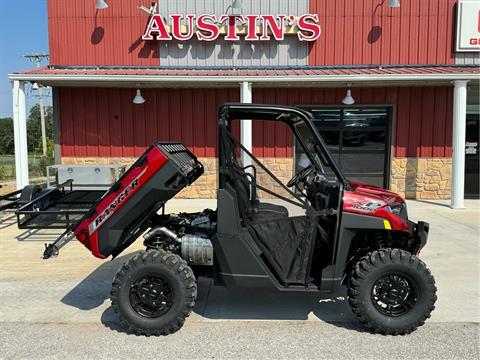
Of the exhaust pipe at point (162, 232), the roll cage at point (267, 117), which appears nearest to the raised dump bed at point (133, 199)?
the exhaust pipe at point (162, 232)

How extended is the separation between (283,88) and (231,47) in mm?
1735

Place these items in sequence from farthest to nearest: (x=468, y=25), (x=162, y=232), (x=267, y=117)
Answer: (x=468, y=25) → (x=267, y=117) → (x=162, y=232)

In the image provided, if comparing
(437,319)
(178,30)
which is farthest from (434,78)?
(437,319)

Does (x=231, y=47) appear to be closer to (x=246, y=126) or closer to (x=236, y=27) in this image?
(x=236, y=27)

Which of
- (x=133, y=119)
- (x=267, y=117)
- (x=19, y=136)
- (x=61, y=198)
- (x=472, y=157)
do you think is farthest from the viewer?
(x=472, y=157)

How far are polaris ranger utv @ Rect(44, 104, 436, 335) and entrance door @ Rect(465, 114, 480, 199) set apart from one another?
362 inches

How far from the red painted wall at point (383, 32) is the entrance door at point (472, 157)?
1.94 m

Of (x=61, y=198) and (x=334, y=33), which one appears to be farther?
(x=334, y=33)

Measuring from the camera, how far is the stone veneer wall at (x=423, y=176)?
36.2 feet

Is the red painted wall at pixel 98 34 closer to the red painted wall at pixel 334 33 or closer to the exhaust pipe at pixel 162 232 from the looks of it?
the red painted wall at pixel 334 33

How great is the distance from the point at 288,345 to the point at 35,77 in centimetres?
865

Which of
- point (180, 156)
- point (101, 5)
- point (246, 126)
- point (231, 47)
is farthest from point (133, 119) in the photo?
point (180, 156)

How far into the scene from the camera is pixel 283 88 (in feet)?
35.8

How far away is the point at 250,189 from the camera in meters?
3.89
